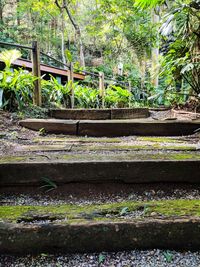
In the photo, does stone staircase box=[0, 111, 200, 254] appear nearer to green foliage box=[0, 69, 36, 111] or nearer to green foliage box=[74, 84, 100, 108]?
green foliage box=[0, 69, 36, 111]

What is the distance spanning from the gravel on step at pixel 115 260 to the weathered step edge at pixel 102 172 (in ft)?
1.52

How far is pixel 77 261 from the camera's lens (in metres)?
0.97

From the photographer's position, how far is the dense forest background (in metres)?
3.14

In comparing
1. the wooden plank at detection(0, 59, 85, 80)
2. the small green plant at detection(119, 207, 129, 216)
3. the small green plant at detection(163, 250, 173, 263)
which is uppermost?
the wooden plank at detection(0, 59, 85, 80)

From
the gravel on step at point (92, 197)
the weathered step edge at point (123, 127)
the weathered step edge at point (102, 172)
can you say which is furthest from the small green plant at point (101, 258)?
the weathered step edge at point (123, 127)

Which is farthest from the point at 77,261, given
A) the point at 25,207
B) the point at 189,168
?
the point at 189,168

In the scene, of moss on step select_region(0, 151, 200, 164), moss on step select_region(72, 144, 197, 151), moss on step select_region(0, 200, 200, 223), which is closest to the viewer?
moss on step select_region(0, 200, 200, 223)

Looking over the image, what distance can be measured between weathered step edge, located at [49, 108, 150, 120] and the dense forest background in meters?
0.38

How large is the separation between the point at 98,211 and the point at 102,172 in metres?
0.32

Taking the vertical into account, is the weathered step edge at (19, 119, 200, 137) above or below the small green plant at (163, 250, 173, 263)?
above

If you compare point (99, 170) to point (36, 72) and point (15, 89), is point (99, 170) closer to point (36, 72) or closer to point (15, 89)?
point (15, 89)

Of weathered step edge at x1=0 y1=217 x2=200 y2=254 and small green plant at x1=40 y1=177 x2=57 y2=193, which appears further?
small green plant at x1=40 y1=177 x2=57 y2=193

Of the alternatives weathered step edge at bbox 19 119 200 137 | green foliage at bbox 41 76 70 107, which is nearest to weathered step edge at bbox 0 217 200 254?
weathered step edge at bbox 19 119 200 137

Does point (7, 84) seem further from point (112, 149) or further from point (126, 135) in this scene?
point (112, 149)
